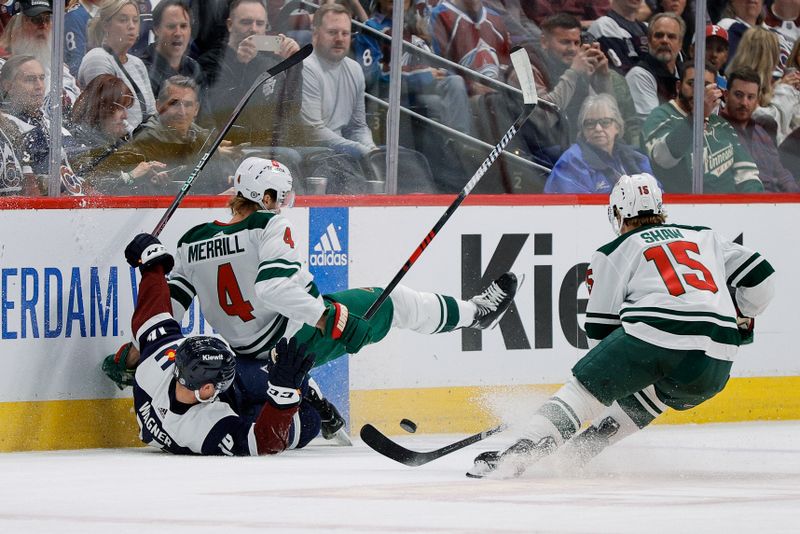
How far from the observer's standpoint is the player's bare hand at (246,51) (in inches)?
241

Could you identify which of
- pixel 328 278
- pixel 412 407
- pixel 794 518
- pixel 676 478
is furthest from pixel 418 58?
pixel 794 518

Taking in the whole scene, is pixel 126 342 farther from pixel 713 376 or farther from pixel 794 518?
pixel 794 518

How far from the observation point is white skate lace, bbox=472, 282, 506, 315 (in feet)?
20.2

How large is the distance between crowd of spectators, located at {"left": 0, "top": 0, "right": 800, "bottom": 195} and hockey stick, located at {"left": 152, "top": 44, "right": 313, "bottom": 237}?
50 millimetres

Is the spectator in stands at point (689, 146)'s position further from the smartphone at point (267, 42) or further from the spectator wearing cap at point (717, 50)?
the smartphone at point (267, 42)

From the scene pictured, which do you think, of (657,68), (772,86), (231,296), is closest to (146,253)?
(231,296)

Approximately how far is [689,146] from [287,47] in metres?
2.01

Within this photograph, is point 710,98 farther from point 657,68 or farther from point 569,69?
point 569,69

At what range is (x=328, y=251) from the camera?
627 cm

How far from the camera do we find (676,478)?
Answer: 4.89m

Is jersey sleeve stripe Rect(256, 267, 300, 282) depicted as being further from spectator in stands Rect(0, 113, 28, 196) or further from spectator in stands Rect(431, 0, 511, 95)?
spectator in stands Rect(431, 0, 511, 95)

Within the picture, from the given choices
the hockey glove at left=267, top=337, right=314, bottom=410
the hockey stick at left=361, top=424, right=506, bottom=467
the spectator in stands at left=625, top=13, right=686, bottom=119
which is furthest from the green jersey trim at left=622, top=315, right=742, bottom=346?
the spectator in stands at left=625, top=13, right=686, bottom=119

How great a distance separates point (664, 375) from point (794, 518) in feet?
4.00

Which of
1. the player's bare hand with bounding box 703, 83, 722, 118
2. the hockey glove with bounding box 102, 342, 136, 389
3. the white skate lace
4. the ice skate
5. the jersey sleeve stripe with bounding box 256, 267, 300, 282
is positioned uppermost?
the player's bare hand with bounding box 703, 83, 722, 118
